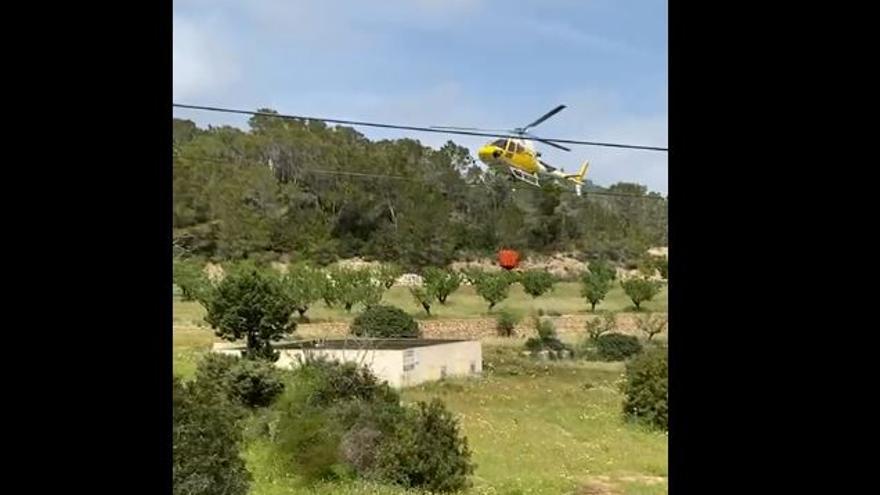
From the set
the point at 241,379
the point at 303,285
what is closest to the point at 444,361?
the point at 303,285

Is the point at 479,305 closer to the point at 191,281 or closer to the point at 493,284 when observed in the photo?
the point at 493,284

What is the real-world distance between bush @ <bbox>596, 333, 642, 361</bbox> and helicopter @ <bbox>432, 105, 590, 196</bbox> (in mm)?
295

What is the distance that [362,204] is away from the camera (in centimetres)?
156

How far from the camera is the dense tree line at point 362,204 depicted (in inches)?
60.7

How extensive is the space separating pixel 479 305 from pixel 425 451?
0.31 meters

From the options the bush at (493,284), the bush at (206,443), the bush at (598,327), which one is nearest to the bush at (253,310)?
the bush at (206,443)

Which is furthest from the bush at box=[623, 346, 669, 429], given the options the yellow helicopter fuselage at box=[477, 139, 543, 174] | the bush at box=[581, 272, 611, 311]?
Result: the yellow helicopter fuselage at box=[477, 139, 543, 174]

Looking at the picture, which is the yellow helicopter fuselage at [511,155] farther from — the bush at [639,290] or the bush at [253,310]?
the bush at [253,310]

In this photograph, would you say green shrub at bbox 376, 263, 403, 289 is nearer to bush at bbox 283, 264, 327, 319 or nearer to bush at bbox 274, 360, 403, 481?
bush at bbox 283, 264, 327, 319

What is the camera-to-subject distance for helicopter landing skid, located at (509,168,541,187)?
5.38 ft
